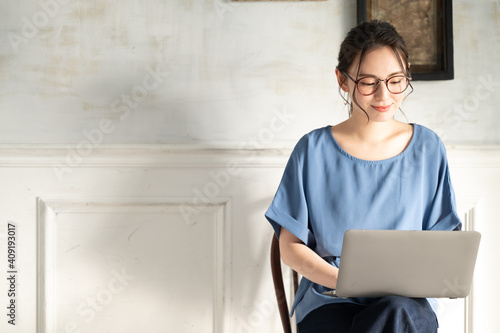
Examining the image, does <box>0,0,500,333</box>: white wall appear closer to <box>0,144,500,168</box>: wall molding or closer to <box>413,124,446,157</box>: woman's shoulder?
<box>0,144,500,168</box>: wall molding

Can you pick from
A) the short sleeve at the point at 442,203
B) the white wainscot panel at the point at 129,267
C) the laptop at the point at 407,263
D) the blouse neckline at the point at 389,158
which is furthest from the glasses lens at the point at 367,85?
the white wainscot panel at the point at 129,267

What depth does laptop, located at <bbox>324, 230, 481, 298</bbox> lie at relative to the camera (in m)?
0.89

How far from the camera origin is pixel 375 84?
112 cm

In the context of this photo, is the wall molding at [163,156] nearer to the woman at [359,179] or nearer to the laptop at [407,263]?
the woman at [359,179]

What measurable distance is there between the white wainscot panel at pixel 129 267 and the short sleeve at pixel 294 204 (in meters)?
0.38

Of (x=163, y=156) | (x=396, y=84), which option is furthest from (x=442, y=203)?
(x=163, y=156)

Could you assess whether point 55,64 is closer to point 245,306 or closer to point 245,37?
point 245,37

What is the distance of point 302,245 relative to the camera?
45.5 inches

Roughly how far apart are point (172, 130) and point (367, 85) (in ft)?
2.22

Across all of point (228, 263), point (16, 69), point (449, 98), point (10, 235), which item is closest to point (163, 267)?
point (228, 263)

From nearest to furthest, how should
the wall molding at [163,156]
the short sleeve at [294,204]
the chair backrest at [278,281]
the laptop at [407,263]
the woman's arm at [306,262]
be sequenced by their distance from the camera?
1. the laptop at [407,263]
2. the woman's arm at [306,262]
3. the short sleeve at [294,204]
4. the chair backrest at [278,281]
5. the wall molding at [163,156]

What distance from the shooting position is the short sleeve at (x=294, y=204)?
1.17m

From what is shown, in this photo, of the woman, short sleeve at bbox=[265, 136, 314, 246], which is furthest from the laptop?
short sleeve at bbox=[265, 136, 314, 246]

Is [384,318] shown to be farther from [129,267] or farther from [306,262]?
[129,267]
